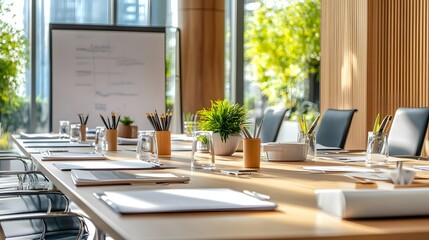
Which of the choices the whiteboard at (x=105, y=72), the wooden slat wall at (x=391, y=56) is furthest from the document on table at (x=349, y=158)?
the whiteboard at (x=105, y=72)

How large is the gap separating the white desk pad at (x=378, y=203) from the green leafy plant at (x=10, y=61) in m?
7.84

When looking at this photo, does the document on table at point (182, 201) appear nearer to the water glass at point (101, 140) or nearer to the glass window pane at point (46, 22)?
the water glass at point (101, 140)

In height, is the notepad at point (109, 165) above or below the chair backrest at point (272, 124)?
below

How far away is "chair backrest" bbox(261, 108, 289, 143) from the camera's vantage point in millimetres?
6793

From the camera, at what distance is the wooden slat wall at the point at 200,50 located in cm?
999

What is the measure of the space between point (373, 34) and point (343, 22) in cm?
56

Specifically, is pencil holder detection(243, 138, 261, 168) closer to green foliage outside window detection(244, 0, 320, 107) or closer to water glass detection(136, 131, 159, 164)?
water glass detection(136, 131, 159, 164)

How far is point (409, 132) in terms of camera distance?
5.31 metres

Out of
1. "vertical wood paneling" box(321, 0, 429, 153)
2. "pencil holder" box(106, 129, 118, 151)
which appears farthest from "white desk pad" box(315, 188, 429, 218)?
"vertical wood paneling" box(321, 0, 429, 153)

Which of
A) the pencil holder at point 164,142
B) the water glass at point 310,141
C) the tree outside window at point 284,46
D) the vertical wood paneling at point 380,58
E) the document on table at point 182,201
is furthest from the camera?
the tree outside window at point 284,46

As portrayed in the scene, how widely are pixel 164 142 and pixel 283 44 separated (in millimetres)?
12302

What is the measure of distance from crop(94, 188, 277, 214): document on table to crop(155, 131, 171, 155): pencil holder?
76.6 inches

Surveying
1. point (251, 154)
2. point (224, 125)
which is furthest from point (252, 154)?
point (224, 125)

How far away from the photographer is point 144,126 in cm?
932
